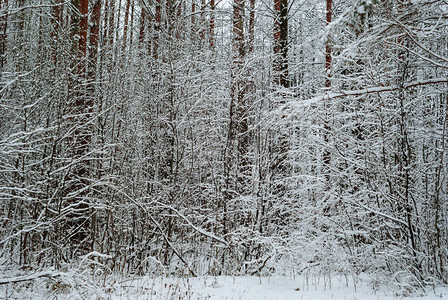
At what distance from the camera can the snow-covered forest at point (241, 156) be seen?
5789 millimetres

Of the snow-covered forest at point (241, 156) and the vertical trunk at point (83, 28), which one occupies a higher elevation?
the vertical trunk at point (83, 28)

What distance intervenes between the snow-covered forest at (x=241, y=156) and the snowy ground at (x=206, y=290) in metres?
0.34

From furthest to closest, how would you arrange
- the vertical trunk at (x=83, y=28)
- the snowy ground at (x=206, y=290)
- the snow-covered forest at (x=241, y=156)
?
the vertical trunk at (x=83, y=28) → the snow-covered forest at (x=241, y=156) → the snowy ground at (x=206, y=290)

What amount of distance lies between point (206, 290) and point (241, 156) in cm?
355

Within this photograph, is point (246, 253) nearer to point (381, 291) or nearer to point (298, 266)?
point (298, 266)

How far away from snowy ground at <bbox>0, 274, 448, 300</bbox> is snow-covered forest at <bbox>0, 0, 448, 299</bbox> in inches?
13.3

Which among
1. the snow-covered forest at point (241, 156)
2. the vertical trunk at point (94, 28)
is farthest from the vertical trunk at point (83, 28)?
the vertical trunk at point (94, 28)

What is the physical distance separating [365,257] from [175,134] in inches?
185

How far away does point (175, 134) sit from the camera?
7.75 m

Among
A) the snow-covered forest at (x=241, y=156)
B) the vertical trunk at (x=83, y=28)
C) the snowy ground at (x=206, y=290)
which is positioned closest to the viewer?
the snowy ground at (x=206, y=290)

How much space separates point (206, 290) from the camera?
533 cm

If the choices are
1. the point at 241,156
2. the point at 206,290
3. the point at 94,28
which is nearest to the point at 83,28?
the point at 94,28

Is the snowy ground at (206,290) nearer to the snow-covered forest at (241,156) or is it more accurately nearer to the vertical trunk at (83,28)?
the snow-covered forest at (241,156)

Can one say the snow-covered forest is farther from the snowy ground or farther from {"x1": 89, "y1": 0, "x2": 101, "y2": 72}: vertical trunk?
the snowy ground
